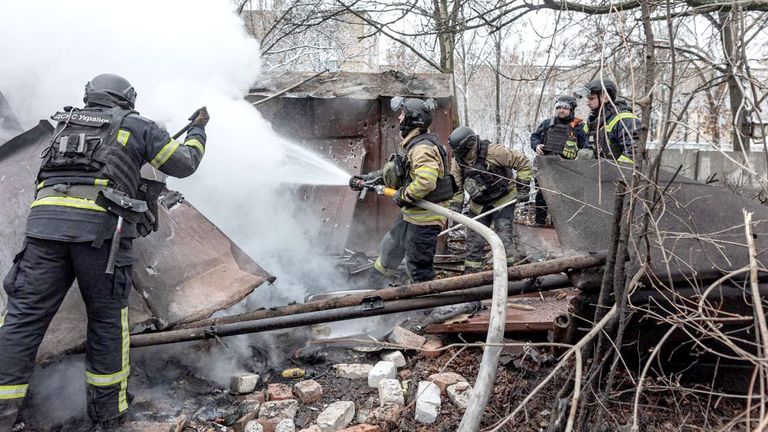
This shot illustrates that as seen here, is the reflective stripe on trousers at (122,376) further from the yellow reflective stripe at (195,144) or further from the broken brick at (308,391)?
the yellow reflective stripe at (195,144)

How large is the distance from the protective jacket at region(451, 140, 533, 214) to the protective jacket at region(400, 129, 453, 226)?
773 mm

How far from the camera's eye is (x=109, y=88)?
3139mm

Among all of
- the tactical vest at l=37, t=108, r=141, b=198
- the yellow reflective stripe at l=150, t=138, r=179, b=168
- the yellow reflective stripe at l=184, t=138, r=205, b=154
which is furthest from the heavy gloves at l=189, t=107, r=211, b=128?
the tactical vest at l=37, t=108, r=141, b=198

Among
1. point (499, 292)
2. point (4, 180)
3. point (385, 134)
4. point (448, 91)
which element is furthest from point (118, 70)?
point (499, 292)

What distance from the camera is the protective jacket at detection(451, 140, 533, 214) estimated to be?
5262 millimetres

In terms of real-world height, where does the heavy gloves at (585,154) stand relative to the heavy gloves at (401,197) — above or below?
above

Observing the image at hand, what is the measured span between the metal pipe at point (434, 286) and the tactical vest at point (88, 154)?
1.02 meters

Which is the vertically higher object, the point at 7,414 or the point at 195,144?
the point at 195,144

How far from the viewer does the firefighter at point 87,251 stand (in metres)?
2.73

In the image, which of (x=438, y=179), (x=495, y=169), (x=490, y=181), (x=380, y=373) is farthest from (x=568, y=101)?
(x=380, y=373)

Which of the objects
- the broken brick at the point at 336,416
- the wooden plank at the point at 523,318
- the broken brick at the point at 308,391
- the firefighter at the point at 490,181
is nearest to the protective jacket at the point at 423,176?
the firefighter at the point at 490,181

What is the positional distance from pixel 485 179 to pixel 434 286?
2.53 meters

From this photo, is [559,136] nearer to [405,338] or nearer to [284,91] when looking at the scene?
[284,91]

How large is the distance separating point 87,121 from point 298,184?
2.91m
